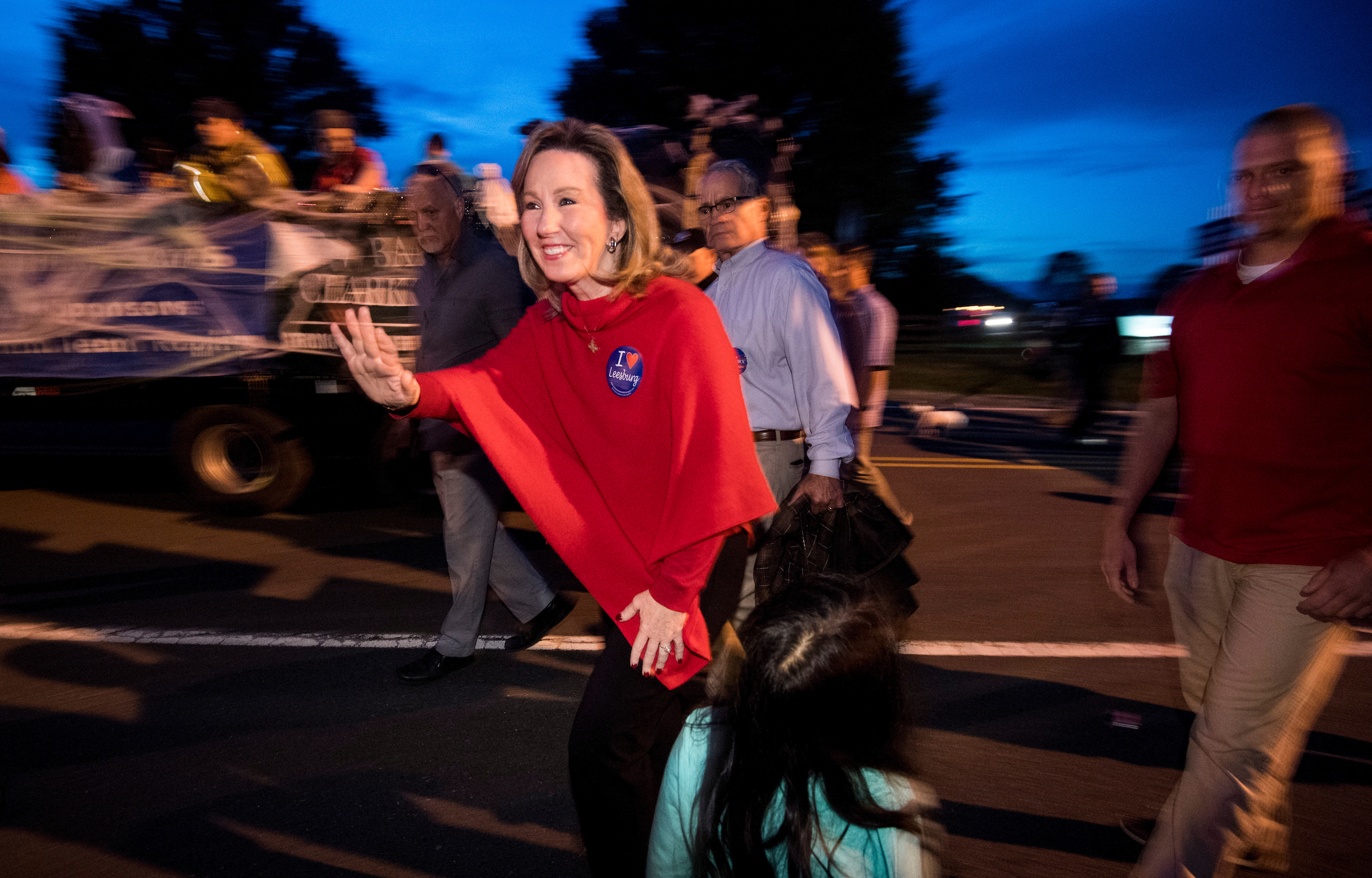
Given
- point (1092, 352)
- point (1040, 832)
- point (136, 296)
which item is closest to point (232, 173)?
point (136, 296)

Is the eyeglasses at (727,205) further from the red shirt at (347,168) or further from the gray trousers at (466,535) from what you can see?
the red shirt at (347,168)

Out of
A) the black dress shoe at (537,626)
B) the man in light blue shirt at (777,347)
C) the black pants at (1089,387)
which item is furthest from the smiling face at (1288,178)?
the black pants at (1089,387)

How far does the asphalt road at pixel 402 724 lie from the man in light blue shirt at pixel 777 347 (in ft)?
2.91

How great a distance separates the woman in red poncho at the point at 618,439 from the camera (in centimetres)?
195

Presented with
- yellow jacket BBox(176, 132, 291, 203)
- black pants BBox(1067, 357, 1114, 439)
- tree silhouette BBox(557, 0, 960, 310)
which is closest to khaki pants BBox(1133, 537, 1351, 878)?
yellow jacket BBox(176, 132, 291, 203)

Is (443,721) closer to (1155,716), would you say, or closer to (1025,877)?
(1025,877)

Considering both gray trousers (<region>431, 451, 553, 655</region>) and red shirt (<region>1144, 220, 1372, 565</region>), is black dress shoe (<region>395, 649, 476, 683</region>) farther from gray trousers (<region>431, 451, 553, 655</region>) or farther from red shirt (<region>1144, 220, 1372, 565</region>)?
red shirt (<region>1144, 220, 1372, 565</region>)

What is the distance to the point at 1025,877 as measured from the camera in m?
2.65

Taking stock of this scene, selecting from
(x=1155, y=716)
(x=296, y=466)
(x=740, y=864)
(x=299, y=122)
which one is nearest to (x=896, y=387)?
(x=296, y=466)

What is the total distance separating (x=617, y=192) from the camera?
2137 mm

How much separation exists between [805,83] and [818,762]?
32728mm

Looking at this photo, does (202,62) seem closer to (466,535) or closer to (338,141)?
(338,141)

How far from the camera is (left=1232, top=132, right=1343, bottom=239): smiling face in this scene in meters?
2.06

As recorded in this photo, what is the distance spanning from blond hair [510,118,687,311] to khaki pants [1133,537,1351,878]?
1.59 meters
